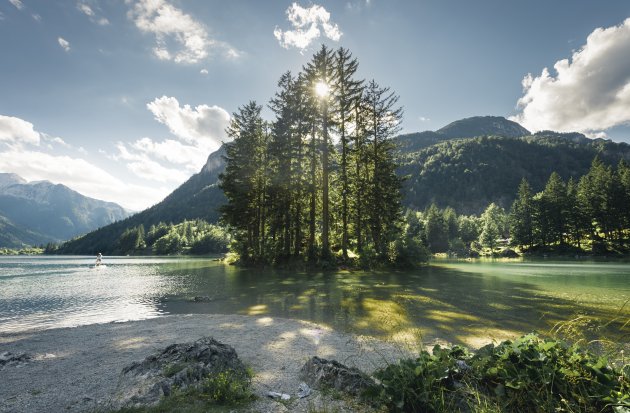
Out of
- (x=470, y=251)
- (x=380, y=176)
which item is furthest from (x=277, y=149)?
(x=470, y=251)

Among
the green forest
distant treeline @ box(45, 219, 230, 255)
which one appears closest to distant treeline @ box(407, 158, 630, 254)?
the green forest

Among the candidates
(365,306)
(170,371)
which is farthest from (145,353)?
(365,306)

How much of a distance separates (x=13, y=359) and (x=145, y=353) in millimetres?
3181

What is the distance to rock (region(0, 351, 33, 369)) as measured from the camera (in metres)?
7.66

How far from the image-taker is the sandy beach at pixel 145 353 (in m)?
5.61

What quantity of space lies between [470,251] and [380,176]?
73970mm

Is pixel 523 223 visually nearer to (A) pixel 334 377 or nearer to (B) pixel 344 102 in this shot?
(B) pixel 344 102

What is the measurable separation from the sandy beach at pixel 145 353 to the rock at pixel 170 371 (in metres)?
0.33

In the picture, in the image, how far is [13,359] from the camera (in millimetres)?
7895

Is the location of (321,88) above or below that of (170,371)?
above

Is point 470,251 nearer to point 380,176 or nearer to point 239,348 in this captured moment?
point 380,176

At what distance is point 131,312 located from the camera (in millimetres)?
15109

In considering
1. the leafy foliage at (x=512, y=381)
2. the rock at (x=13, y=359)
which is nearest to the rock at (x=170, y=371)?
the leafy foliage at (x=512, y=381)

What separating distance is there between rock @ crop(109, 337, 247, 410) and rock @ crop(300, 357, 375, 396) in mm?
1462
